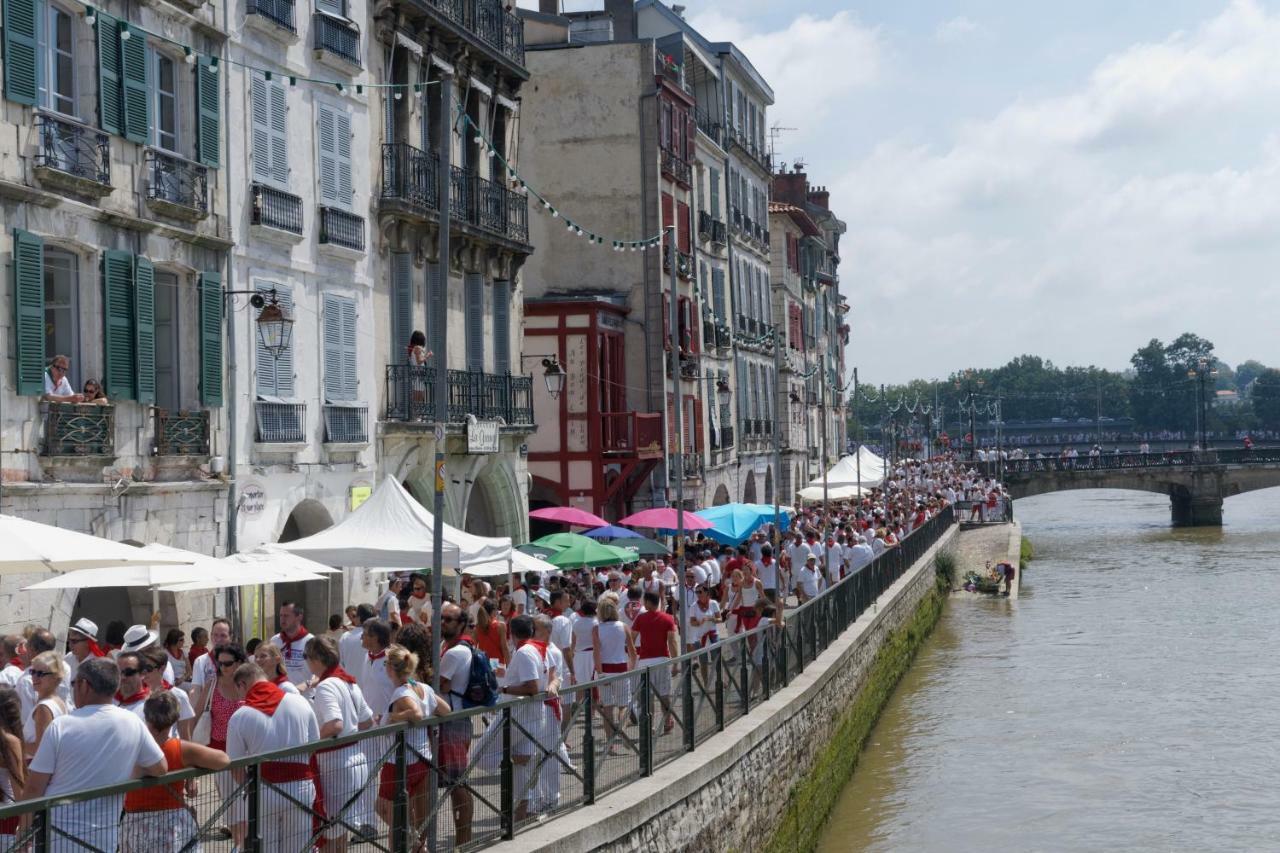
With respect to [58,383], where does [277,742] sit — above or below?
below

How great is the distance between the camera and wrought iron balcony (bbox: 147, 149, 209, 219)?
61.5ft

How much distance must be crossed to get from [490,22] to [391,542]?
14.5 m

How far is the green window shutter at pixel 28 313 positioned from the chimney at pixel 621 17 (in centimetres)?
2899

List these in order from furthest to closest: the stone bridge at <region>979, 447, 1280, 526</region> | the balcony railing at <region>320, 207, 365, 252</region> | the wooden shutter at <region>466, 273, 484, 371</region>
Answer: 1. the stone bridge at <region>979, 447, 1280, 526</region>
2. the wooden shutter at <region>466, 273, 484, 371</region>
3. the balcony railing at <region>320, 207, 365, 252</region>

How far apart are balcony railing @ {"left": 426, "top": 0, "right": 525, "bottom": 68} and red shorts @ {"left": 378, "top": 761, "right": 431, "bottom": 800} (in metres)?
18.2

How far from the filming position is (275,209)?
2166 cm

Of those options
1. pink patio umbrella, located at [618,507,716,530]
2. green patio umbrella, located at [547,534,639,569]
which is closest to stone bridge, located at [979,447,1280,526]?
pink patio umbrella, located at [618,507,716,530]

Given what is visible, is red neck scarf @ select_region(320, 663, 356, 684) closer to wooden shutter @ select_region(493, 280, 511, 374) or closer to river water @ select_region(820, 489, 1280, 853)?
river water @ select_region(820, 489, 1280, 853)

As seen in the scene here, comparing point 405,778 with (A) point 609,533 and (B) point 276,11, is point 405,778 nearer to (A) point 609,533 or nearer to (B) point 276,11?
(B) point 276,11

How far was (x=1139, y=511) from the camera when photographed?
10569 centimetres

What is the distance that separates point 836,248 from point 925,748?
67378 mm

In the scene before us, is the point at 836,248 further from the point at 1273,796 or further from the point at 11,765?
the point at 11,765

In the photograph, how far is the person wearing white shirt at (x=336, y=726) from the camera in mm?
9102

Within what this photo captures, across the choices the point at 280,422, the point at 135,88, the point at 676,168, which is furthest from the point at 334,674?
the point at 676,168
